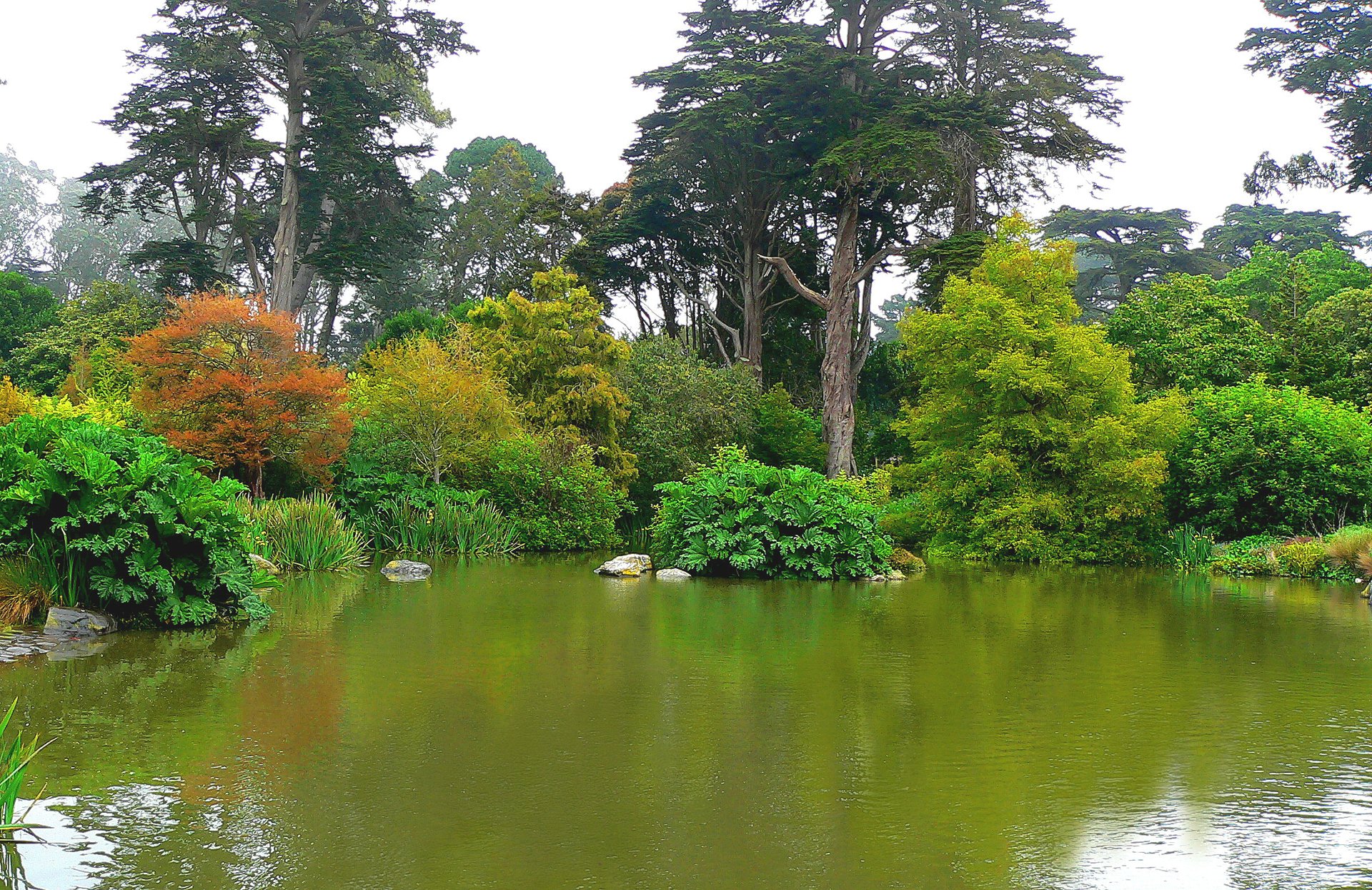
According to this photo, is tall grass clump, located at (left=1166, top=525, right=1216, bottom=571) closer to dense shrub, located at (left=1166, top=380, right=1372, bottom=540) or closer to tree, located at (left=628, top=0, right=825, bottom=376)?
dense shrub, located at (left=1166, top=380, right=1372, bottom=540)

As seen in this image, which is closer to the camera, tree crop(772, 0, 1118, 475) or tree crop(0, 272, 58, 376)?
tree crop(772, 0, 1118, 475)

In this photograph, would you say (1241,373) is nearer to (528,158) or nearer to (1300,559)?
(1300,559)

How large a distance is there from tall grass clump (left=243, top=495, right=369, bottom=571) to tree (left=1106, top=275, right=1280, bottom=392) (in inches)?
614

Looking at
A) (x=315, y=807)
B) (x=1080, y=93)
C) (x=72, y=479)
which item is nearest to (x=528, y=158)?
(x=1080, y=93)

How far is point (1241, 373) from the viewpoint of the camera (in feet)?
74.8

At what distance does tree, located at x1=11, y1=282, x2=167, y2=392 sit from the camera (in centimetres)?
2797

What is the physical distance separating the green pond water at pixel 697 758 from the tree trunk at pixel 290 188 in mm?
22106

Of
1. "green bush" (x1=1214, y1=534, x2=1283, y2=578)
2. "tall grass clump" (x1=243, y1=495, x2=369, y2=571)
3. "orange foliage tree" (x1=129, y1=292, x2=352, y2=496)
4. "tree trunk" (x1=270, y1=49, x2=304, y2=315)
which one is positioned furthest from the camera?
"tree trunk" (x1=270, y1=49, x2=304, y2=315)

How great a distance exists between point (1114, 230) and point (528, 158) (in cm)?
2650

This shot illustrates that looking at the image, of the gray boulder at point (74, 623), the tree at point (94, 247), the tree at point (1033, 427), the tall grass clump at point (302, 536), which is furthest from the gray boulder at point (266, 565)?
the tree at point (94, 247)

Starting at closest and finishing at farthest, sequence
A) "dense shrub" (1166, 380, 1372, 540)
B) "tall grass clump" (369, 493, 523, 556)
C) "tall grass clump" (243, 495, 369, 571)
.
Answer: "tall grass clump" (243, 495, 369, 571) < "dense shrub" (1166, 380, 1372, 540) < "tall grass clump" (369, 493, 523, 556)

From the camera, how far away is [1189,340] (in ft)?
75.3

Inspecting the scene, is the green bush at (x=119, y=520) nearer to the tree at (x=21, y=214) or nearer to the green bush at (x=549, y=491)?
the green bush at (x=549, y=491)

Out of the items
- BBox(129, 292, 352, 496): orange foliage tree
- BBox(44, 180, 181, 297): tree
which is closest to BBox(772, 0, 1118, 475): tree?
BBox(129, 292, 352, 496): orange foliage tree
